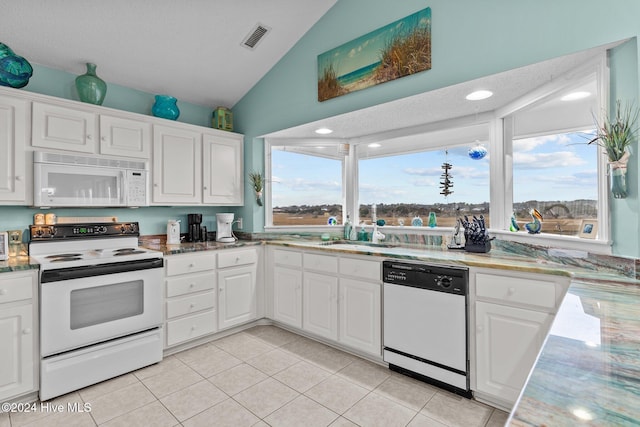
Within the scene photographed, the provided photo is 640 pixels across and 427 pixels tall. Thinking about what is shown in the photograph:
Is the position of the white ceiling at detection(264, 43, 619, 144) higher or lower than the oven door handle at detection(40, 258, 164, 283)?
higher

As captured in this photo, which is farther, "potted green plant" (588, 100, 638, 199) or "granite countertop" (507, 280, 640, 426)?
"potted green plant" (588, 100, 638, 199)

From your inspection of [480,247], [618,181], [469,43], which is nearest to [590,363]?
[618,181]

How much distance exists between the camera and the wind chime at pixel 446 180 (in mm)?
3030

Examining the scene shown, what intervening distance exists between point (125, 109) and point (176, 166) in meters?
0.76

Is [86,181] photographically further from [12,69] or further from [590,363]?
[590,363]

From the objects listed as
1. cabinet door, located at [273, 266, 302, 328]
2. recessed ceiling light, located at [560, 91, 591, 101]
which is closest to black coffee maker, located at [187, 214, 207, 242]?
cabinet door, located at [273, 266, 302, 328]

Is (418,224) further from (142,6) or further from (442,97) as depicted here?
(142,6)

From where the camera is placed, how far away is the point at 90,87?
9.27ft

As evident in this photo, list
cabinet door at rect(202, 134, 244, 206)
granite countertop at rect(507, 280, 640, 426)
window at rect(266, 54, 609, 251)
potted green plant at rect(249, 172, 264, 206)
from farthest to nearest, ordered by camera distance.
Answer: potted green plant at rect(249, 172, 264, 206)
cabinet door at rect(202, 134, 244, 206)
window at rect(266, 54, 609, 251)
granite countertop at rect(507, 280, 640, 426)

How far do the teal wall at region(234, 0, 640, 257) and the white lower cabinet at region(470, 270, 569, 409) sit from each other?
48cm

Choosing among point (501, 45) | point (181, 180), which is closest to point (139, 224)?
point (181, 180)

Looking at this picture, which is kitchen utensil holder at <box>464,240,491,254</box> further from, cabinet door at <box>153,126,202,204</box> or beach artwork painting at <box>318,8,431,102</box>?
cabinet door at <box>153,126,202,204</box>

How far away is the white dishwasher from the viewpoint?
2133 mm

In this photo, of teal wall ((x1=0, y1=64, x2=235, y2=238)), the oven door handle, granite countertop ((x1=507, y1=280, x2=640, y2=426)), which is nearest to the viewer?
granite countertop ((x1=507, y1=280, x2=640, y2=426))
